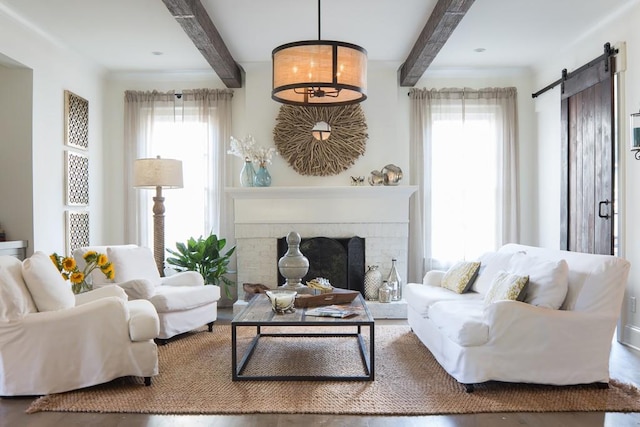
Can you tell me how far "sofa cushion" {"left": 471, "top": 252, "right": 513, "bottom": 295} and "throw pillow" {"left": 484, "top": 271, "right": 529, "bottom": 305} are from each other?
588 millimetres

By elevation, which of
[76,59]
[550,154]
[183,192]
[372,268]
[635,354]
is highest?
[76,59]

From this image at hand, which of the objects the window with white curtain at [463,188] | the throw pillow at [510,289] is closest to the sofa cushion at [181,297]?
the throw pillow at [510,289]

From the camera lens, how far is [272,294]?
3408 millimetres

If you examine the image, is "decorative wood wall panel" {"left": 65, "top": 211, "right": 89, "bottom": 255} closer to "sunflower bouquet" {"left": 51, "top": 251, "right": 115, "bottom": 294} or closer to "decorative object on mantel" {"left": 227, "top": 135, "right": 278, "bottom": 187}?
"sunflower bouquet" {"left": 51, "top": 251, "right": 115, "bottom": 294}

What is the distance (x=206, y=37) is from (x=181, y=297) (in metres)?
2.19

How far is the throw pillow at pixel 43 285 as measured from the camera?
9.80ft

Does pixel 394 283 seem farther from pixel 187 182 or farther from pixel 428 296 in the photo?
pixel 187 182

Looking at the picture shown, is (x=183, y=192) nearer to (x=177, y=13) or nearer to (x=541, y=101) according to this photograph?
(x=177, y=13)

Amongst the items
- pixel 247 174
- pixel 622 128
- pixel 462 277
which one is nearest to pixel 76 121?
pixel 247 174

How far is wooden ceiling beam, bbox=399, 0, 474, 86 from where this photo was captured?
3.87 m

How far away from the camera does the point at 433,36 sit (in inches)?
174

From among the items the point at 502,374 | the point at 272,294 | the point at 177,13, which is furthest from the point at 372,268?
the point at 177,13

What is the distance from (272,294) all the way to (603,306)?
1990mm

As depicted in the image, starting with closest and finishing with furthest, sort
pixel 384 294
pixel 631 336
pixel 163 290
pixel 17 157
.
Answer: pixel 631 336 < pixel 163 290 < pixel 17 157 < pixel 384 294
